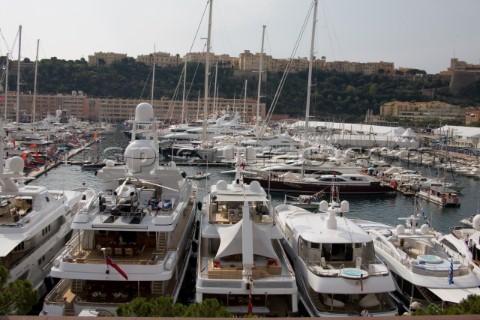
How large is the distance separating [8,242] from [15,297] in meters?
7.93

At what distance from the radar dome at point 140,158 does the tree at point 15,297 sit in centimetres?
1206

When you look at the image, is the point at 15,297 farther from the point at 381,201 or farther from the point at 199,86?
the point at 199,86

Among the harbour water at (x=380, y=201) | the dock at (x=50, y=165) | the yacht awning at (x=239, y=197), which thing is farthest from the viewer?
the dock at (x=50, y=165)

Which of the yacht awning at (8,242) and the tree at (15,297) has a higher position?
the tree at (15,297)

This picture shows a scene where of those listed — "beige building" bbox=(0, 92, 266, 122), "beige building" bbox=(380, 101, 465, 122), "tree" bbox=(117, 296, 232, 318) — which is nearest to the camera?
"tree" bbox=(117, 296, 232, 318)

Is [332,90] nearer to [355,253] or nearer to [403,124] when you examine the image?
[403,124]

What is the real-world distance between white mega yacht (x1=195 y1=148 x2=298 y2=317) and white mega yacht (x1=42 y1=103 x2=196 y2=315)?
A: 4.47 ft

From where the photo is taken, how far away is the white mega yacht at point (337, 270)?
17.9 meters

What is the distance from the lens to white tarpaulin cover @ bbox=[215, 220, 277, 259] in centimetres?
1888

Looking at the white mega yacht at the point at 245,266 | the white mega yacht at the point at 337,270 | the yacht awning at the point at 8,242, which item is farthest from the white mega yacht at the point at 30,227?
the white mega yacht at the point at 337,270

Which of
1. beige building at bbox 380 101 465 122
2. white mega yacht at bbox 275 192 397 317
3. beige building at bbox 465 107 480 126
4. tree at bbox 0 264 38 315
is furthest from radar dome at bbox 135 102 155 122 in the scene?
beige building at bbox 380 101 465 122

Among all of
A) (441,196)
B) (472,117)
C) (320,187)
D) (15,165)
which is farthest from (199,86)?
(15,165)

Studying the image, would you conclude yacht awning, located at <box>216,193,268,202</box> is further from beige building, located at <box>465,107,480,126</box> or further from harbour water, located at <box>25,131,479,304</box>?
beige building, located at <box>465,107,480,126</box>

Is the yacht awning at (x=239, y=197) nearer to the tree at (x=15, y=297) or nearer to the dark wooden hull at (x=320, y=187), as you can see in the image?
the tree at (x=15, y=297)
